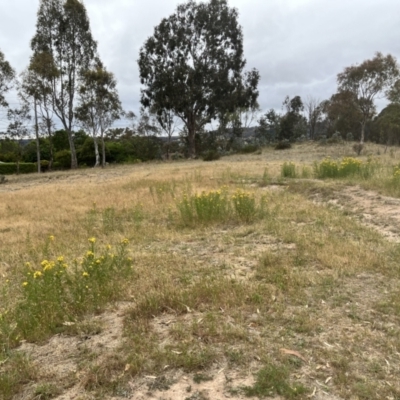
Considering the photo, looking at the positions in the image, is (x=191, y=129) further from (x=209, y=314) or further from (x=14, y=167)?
(x=209, y=314)

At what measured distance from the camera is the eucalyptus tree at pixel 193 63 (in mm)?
30391

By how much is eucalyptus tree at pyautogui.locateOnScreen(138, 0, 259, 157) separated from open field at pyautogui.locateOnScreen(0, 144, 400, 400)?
83.4 feet

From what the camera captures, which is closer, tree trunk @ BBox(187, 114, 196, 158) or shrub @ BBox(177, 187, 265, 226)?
shrub @ BBox(177, 187, 265, 226)

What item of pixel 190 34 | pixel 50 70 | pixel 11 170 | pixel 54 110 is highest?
pixel 190 34

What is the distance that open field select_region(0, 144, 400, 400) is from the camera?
2492mm

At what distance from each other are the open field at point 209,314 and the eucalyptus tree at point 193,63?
83.4 ft

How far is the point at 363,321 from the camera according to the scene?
10.6 feet

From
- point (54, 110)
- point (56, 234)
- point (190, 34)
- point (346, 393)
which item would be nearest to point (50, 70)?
point (54, 110)

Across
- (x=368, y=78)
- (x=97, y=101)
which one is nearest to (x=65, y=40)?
(x=97, y=101)

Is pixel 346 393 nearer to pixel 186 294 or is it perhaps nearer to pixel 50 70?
pixel 186 294

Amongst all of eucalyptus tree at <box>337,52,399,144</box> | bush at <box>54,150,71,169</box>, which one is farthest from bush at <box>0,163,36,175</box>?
eucalyptus tree at <box>337,52,399,144</box>

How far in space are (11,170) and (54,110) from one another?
1160 cm

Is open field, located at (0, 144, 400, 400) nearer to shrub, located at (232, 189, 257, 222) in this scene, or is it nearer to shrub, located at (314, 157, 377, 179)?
shrub, located at (232, 189, 257, 222)

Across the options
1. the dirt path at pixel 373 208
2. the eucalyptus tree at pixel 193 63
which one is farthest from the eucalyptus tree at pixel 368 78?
the dirt path at pixel 373 208
